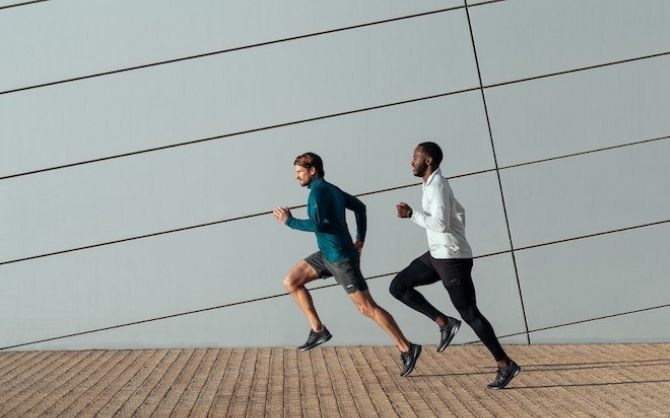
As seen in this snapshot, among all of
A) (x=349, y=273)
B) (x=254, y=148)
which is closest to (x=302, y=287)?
(x=349, y=273)

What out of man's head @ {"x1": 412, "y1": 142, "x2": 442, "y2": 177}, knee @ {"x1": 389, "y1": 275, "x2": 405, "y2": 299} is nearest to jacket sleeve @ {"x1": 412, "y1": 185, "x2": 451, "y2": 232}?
man's head @ {"x1": 412, "y1": 142, "x2": 442, "y2": 177}

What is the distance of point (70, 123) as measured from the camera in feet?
36.2

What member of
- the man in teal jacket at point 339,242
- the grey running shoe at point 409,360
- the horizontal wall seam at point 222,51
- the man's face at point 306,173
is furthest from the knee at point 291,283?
the horizontal wall seam at point 222,51

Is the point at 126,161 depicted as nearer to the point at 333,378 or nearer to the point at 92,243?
the point at 92,243

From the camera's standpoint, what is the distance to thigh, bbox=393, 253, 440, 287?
8805mm

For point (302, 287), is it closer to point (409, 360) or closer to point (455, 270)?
point (409, 360)

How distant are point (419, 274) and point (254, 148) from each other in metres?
2.86

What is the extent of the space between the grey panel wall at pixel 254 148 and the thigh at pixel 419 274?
7.01ft

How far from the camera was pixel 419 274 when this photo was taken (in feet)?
29.1

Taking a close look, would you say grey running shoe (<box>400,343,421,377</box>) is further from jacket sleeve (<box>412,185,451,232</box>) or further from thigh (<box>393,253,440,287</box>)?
jacket sleeve (<box>412,185,451,232</box>)

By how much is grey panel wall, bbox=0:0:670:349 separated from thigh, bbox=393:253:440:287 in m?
2.14

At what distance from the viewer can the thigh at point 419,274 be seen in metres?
8.80

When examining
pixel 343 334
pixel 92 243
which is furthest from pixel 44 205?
pixel 343 334

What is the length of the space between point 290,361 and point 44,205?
300 centimetres
